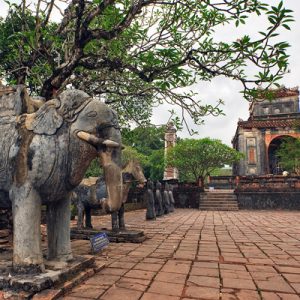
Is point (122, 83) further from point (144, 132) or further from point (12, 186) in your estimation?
point (12, 186)

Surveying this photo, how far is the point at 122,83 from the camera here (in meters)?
7.44

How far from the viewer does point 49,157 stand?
3.02 metres

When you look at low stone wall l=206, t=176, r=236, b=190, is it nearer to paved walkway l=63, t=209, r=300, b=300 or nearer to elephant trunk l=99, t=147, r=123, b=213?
paved walkway l=63, t=209, r=300, b=300

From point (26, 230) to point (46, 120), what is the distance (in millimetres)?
1129

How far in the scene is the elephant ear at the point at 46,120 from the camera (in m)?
3.12

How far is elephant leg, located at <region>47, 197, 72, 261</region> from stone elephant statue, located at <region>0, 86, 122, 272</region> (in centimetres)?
20

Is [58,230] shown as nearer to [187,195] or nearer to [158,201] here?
[158,201]

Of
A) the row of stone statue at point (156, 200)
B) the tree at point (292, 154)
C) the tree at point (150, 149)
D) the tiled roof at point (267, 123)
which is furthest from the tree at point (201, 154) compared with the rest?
the tiled roof at point (267, 123)

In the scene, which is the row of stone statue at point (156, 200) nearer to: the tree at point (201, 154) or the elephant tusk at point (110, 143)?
the elephant tusk at point (110, 143)

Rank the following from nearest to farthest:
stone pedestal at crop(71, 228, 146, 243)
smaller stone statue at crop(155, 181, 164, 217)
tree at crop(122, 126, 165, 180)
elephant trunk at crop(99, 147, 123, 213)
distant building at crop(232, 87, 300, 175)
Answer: elephant trunk at crop(99, 147, 123, 213), stone pedestal at crop(71, 228, 146, 243), tree at crop(122, 126, 165, 180), smaller stone statue at crop(155, 181, 164, 217), distant building at crop(232, 87, 300, 175)

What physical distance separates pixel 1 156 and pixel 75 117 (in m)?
0.88

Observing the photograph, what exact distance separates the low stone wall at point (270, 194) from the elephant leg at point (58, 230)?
55.6 ft

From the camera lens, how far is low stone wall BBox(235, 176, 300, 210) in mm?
18266

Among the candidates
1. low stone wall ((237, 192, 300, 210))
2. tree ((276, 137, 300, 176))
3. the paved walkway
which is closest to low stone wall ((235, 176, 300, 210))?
low stone wall ((237, 192, 300, 210))
